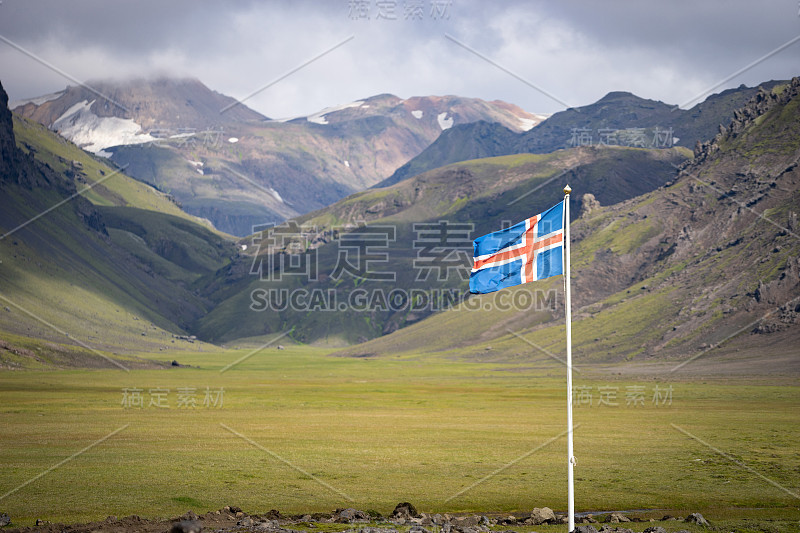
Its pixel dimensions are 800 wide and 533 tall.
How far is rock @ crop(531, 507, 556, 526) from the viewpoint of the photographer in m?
35.4

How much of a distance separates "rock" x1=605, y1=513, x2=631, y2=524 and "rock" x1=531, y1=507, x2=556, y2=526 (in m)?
2.83

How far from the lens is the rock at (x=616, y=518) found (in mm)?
35706

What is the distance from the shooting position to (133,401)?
4141 inches

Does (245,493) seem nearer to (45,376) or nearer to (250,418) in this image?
(250,418)

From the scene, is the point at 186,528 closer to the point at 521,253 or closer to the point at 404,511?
the point at 404,511

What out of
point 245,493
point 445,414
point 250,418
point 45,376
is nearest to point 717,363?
point 445,414

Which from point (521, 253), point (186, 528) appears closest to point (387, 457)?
point (521, 253)

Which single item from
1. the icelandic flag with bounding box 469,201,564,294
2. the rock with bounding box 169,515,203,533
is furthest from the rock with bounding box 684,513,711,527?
the rock with bounding box 169,515,203,533

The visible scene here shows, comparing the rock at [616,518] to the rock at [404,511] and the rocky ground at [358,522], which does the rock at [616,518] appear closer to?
the rocky ground at [358,522]

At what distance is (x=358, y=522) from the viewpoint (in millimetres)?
34875

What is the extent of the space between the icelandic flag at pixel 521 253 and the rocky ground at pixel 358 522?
10750 mm

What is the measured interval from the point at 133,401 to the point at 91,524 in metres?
78.1

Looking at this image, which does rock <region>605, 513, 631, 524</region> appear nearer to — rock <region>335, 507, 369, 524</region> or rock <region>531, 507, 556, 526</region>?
rock <region>531, 507, 556, 526</region>

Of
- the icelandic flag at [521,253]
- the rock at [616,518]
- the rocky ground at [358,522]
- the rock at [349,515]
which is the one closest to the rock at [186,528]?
the rocky ground at [358,522]
